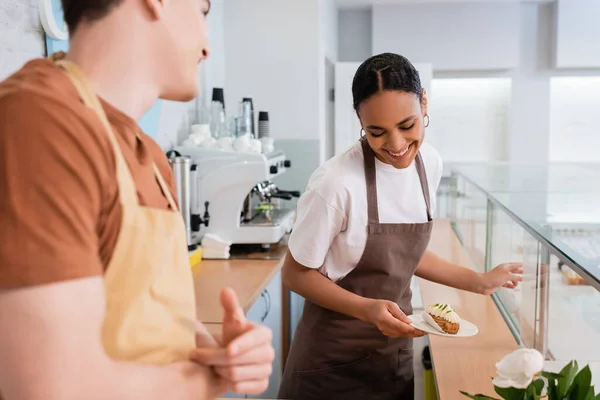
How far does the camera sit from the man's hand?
25.3 inches

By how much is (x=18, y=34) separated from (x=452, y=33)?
3.97 meters

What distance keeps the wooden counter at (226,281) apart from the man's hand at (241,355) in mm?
1378

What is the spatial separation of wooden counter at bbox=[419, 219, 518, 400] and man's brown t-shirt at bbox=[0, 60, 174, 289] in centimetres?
112

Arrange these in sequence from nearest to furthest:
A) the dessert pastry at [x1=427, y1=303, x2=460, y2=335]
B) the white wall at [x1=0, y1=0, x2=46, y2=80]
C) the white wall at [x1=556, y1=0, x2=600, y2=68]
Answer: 1. the dessert pastry at [x1=427, y1=303, x2=460, y2=335]
2. the white wall at [x1=0, y1=0, x2=46, y2=80]
3. the white wall at [x1=556, y1=0, x2=600, y2=68]

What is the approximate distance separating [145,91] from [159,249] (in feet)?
0.53

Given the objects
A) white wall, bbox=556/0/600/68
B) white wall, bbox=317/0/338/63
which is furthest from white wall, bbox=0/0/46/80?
white wall, bbox=556/0/600/68

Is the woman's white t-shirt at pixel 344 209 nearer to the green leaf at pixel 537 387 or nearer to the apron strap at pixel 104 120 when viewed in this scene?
the green leaf at pixel 537 387

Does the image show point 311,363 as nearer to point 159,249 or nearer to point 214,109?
point 159,249

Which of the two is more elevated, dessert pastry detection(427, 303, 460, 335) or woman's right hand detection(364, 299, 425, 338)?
woman's right hand detection(364, 299, 425, 338)

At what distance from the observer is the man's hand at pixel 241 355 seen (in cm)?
64

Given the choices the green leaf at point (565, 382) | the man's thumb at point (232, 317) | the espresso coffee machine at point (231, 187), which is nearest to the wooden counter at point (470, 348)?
the green leaf at point (565, 382)

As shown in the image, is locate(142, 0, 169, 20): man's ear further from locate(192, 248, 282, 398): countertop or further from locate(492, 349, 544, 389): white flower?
locate(192, 248, 282, 398): countertop

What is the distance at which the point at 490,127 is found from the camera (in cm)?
554

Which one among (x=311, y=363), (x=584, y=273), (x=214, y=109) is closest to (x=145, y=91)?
(x=584, y=273)
